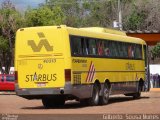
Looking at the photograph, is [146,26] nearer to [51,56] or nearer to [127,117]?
[51,56]

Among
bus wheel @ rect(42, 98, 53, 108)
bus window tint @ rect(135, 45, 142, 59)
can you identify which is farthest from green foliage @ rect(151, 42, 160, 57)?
bus wheel @ rect(42, 98, 53, 108)

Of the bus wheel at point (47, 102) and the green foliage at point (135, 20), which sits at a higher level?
the green foliage at point (135, 20)

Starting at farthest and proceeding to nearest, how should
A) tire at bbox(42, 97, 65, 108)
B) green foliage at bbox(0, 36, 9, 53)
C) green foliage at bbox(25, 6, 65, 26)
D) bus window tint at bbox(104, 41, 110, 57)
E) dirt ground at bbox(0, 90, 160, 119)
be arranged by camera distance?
green foliage at bbox(25, 6, 65, 26) → green foliage at bbox(0, 36, 9, 53) → bus window tint at bbox(104, 41, 110, 57) → tire at bbox(42, 97, 65, 108) → dirt ground at bbox(0, 90, 160, 119)

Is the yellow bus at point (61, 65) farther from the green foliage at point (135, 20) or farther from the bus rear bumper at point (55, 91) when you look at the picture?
the green foliage at point (135, 20)

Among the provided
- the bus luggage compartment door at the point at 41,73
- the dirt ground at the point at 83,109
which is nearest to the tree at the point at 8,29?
the dirt ground at the point at 83,109

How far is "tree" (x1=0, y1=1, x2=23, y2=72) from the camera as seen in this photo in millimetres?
58812

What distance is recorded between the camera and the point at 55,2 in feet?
292

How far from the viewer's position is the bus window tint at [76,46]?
954 inches

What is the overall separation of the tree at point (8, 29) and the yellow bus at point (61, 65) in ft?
106

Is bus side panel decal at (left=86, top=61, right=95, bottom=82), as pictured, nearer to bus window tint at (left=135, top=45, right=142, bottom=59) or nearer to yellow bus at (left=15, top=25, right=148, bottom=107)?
yellow bus at (left=15, top=25, right=148, bottom=107)

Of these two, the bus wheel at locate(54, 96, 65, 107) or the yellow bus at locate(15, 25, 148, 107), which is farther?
the bus wheel at locate(54, 96, 65, 107)

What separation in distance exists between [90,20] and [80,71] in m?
62.5

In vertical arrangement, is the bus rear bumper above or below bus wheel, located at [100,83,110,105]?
above

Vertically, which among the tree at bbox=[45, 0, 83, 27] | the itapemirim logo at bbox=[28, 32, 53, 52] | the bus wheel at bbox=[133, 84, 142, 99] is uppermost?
the tree at bbox=[45, 0, 83, 27]
